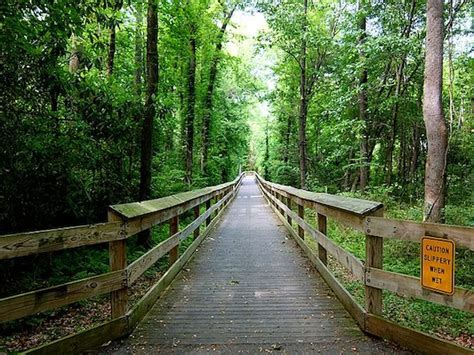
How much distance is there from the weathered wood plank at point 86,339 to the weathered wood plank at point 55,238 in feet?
2.30

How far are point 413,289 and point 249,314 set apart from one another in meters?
1.76

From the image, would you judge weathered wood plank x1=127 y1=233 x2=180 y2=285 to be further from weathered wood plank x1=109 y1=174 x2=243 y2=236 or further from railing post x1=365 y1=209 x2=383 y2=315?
railing post x1=365 y1=209 x2=383 y2=315

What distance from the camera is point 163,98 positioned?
29.3ft

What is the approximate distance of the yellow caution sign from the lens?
8.46ft

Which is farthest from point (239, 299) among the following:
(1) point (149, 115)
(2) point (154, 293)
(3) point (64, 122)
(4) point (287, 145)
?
(4) point (287, 145)

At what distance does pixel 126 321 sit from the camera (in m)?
3.39

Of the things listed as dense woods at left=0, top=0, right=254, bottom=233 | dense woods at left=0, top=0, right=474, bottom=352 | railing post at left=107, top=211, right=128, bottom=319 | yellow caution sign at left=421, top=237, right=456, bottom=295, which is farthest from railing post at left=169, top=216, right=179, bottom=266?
yellow caution sign at left=421, top=237, right=456, bottom=295

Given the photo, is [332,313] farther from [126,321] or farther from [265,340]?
[126,321]

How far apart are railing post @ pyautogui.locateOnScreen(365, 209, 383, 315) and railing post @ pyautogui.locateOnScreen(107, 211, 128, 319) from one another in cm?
223

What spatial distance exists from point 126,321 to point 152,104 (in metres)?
4.35

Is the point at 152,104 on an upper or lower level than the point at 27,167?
upper

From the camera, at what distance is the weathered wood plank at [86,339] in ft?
8.71

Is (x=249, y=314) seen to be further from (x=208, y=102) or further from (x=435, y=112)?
(x=208, y=102)

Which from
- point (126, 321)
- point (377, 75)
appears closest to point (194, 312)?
point (126, 321)
